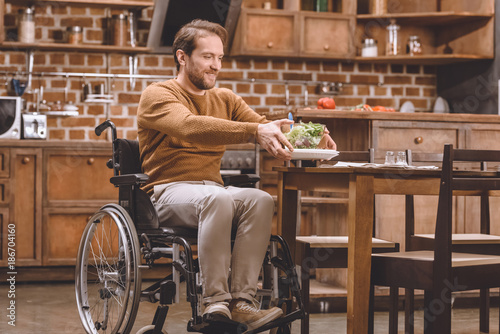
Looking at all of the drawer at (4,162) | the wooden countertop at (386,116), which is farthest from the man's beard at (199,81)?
the drawer at (4,162)

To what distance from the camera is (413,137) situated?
12.6 feet

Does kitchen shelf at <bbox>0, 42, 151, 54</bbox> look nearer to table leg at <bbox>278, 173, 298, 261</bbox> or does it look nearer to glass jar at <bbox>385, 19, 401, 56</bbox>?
glass jar at <bbox>385, 19, 401, 56</bbox>

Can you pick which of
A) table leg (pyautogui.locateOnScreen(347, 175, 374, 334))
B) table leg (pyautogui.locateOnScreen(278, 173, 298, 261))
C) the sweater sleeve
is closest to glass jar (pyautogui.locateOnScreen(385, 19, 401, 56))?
table leg (pyautogui.locateOnScreen(278, 173, 298, 261))

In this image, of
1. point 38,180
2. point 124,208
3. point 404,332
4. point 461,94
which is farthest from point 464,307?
point 38,180

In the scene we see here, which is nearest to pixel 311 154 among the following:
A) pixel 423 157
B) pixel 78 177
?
pixel 423 157

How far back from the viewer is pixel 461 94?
5074 millimetres

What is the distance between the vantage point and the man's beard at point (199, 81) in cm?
271

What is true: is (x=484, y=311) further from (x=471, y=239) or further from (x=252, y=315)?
(x=252, y=315)

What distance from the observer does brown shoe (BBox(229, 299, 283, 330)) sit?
2.30 metres

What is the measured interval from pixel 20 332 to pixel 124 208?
2.88 ft

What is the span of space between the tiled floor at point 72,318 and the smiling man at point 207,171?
2.67ft

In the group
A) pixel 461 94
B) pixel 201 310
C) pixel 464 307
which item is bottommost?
pixel 464 307

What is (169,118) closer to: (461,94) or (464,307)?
(464,307)

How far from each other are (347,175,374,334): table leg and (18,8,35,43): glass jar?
3094mm
